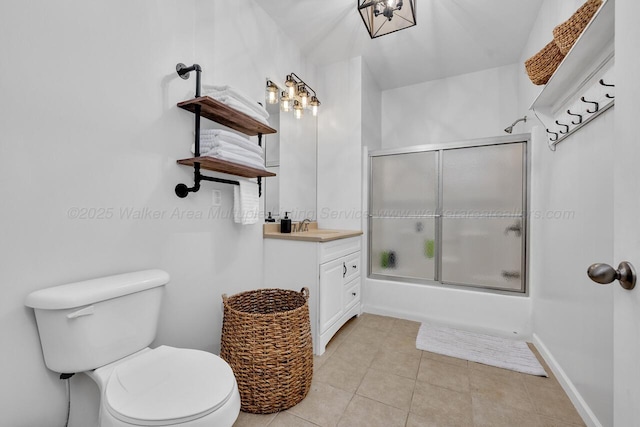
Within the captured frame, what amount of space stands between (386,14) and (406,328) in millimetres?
2355

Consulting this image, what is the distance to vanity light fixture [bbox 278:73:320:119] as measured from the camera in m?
2.25

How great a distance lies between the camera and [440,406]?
1454 mm

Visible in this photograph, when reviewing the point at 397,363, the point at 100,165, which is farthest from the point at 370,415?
the point at 100,165

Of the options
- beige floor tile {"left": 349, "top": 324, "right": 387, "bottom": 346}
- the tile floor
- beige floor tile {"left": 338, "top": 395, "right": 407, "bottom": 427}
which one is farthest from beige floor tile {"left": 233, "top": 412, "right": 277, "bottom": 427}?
beige floor tile {"left": 349, "top": 324, "right": 387, "bottom": 346}

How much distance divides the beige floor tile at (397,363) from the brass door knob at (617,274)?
1.39 meters

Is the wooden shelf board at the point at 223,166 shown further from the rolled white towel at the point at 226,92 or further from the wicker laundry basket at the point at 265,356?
the wicker laundry basket at the point at 265,356

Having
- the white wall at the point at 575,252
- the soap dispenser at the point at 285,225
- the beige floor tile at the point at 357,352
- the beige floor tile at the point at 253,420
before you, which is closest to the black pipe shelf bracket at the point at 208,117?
the soap dispenser at the point at 285,225

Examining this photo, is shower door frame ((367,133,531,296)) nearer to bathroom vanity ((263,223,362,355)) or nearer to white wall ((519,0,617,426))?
white wall ((519,0,617,426))

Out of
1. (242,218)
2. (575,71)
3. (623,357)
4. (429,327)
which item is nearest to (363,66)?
(575,71)

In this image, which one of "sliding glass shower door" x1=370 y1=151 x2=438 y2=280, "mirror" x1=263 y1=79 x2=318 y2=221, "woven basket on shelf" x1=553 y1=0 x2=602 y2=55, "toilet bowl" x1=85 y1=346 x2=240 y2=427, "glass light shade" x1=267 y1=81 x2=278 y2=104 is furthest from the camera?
"sliding glass shower door" x1=370 y1=151 x2=438 y2=280

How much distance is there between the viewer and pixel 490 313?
7.53 ft

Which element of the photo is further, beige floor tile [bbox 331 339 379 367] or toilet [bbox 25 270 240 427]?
beige floor tile [bbox 331 339 379 367]

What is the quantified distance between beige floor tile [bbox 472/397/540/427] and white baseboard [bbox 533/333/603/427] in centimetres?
21

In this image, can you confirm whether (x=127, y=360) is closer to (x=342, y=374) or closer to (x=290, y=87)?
(x=342, y=374)
